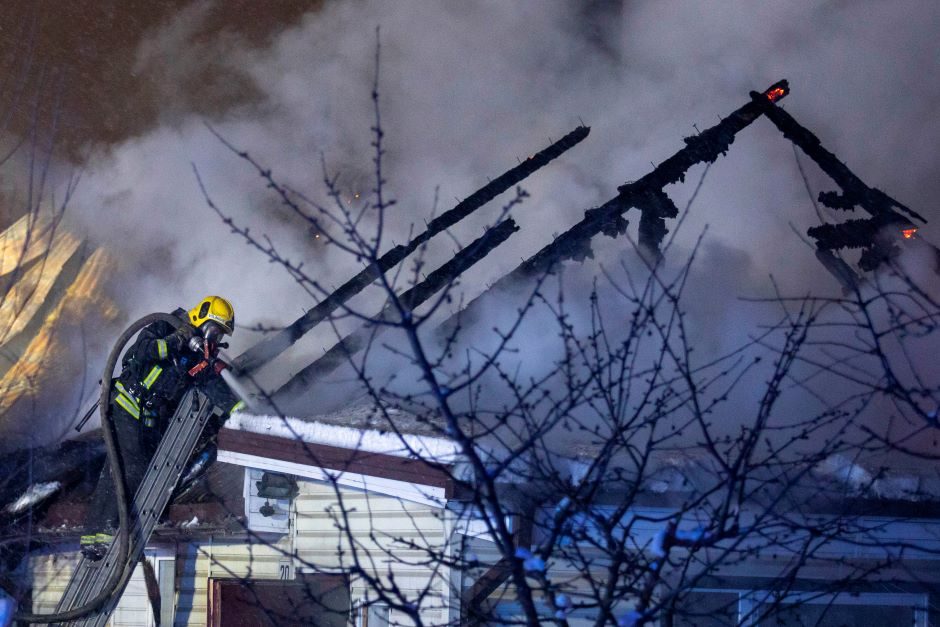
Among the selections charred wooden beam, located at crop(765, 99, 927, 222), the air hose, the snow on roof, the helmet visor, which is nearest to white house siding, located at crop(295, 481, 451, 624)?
the snow on roof

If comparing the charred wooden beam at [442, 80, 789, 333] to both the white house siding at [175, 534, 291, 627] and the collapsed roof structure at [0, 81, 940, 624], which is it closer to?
the collapsed roof structure at [0, 81, 940, 624]

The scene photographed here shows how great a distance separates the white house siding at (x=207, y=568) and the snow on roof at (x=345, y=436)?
910mm

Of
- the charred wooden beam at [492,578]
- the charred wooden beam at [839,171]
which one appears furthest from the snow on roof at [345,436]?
the charred wooden beam at [839,171]

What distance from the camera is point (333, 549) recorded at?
22.4ft

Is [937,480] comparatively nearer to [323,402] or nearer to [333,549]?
[333,549]

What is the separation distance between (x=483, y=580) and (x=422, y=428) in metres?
1.29

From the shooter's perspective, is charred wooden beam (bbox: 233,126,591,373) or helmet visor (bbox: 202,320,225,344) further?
charred wooden beam (bbox: 233,126,591,373)

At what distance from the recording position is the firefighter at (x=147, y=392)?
7.81m

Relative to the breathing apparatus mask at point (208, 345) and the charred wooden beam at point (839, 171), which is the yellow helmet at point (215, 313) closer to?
the breathing apparatus mask at point (208, 345)

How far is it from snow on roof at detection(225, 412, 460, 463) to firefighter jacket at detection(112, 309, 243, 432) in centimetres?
110

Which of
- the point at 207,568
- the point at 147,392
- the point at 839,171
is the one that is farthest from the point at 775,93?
the point at 207,568

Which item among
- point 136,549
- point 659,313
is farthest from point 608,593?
point 659,313

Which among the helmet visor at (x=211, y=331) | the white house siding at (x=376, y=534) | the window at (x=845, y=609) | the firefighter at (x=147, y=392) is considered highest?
the helmet visor at (x=211, y=331)

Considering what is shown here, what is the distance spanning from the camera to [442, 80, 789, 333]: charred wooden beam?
392 inches
